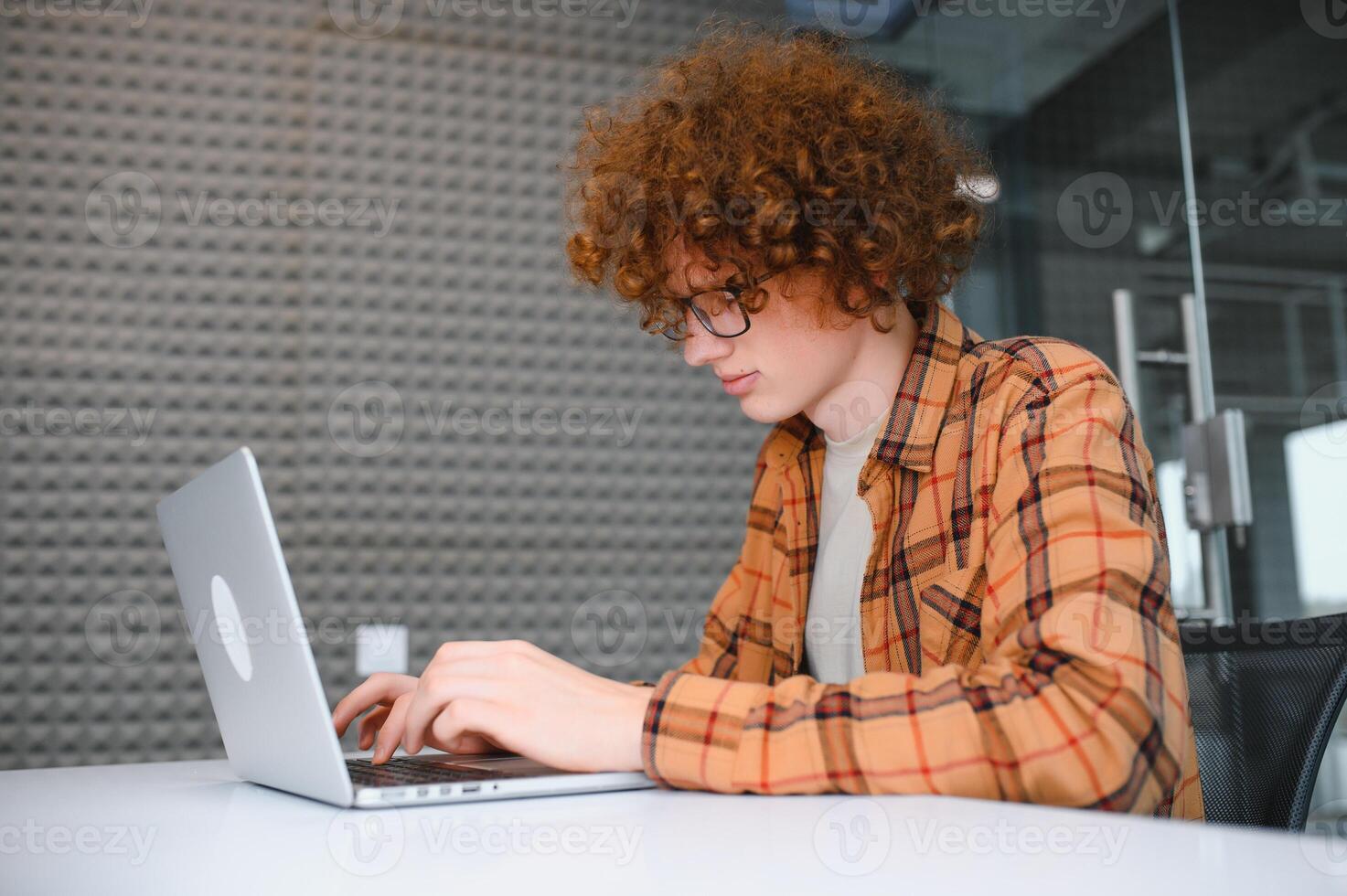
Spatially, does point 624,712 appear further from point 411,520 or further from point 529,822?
point 411,520

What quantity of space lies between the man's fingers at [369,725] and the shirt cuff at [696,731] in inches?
18.9

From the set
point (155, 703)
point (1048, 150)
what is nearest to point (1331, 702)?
point (1048, 150)

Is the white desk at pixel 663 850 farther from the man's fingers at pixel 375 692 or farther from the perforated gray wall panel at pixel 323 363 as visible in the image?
→ the perforated gray wall panel at pixel 323 363

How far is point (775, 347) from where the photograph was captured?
1.14 metres

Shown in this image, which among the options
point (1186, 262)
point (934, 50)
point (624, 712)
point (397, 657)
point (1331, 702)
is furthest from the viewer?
point (934, 50)

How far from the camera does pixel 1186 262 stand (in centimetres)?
203

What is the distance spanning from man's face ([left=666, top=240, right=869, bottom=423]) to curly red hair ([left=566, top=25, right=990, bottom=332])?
0.07 ft

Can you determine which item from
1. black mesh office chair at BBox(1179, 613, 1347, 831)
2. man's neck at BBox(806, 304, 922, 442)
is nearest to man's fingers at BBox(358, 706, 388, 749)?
man's neck at BBox(806, 304, 922, 442)

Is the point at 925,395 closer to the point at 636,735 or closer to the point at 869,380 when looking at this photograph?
→ the point at 869,380

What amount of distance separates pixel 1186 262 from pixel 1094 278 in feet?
0.68

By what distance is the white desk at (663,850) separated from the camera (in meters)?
0.47

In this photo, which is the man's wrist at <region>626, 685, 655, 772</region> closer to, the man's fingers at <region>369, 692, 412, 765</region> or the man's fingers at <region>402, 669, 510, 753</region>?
the man's fingers at <region>402, 669, 510, 753</region>

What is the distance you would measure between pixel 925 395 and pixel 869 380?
121 millimetres

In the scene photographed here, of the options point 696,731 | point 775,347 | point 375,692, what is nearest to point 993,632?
point 696,731
